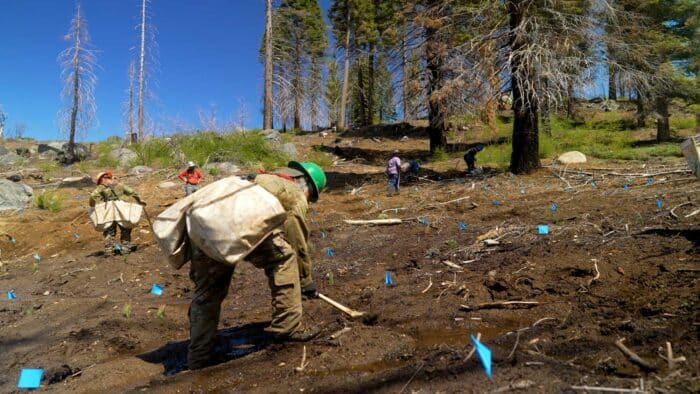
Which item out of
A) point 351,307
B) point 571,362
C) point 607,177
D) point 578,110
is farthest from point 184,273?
point 578,110

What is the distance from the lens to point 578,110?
72.6 feet

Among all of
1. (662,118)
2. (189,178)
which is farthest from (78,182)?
(662,118)

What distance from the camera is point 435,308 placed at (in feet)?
12.9

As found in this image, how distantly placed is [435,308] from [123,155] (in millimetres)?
18236

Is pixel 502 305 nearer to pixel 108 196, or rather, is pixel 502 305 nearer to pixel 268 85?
pixel 108 196

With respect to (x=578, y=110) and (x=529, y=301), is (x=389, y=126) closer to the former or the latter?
(x=578, y=110)

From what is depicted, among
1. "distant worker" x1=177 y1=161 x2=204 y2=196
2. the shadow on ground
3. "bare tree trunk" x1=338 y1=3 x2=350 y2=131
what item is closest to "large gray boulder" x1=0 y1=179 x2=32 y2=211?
"distant worker" x1=177 y1=161 x2=204 y2=196

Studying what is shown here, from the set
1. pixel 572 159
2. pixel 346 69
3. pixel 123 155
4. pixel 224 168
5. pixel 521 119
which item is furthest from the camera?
pixel 346 69

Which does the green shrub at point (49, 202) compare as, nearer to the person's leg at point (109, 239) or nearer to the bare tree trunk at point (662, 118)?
the person's leg at point (109, 239)

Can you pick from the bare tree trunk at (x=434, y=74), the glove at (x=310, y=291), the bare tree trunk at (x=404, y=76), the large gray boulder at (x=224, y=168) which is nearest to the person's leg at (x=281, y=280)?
the glove at (x=310, y=291)

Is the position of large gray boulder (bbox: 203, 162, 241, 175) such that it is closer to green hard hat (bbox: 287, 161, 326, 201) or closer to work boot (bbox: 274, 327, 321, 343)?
green hard hat (bbox: 287, 161, 326, 201)

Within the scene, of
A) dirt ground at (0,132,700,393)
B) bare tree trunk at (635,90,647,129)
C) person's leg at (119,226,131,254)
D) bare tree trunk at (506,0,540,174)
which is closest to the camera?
dirt ground at (0,132,700,393)

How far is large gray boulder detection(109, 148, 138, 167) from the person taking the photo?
18.3m

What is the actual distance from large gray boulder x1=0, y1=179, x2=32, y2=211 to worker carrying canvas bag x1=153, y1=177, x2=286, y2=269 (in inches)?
484
